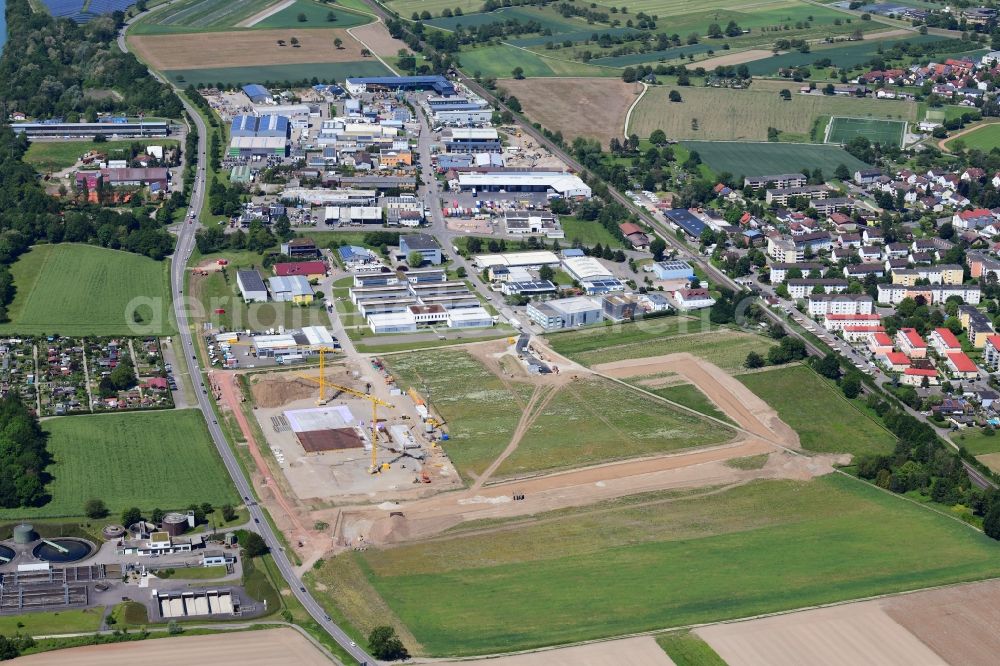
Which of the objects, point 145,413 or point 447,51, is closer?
point 145,413

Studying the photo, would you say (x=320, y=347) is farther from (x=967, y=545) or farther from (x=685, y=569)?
(x=967, y=545)

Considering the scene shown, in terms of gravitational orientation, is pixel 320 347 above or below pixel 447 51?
below

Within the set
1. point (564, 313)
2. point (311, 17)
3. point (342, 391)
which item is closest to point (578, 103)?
point (311, 17)

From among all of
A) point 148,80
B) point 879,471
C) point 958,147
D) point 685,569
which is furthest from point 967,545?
point 148,80

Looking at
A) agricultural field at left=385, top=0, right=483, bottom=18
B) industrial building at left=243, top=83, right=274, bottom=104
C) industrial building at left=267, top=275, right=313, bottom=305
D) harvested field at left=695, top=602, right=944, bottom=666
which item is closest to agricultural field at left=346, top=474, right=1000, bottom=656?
harvested field at left=695, top=602, right=944, bottom=666

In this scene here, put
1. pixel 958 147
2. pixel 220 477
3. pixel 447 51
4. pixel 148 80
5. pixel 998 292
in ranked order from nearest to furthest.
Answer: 1. pixel 220 477
2. pixel 998 292
3. pixel 958 147
4. pixel 148 80
5. pixel 447 51

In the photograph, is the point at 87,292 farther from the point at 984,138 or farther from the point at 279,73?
the point at 984,138

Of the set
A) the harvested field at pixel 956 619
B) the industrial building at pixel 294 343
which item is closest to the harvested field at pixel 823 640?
the harvested field at pixel 956 619

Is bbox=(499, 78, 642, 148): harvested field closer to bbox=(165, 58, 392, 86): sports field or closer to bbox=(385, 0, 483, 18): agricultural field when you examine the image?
bbox=(165, 58, 392, 86): sports field
